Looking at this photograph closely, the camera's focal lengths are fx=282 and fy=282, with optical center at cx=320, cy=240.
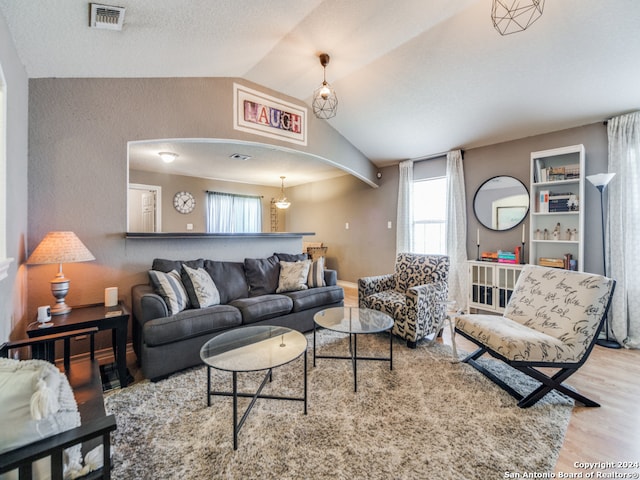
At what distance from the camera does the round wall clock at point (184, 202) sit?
581 centimetres

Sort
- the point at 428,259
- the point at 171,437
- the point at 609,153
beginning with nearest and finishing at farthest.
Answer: the point at 171,437 < the point at 609,153 < the point at 428,259

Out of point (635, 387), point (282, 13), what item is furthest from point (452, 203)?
point (282, 13)

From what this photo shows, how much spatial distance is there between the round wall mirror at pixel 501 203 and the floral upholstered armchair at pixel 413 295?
1.25m

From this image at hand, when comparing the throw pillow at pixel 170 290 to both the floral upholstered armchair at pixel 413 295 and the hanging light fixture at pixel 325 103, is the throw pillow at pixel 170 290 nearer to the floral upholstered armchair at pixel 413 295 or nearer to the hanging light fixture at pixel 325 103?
the floral upholstered armchair at pixel 413 295

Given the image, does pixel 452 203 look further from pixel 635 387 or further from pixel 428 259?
pixel 635 387

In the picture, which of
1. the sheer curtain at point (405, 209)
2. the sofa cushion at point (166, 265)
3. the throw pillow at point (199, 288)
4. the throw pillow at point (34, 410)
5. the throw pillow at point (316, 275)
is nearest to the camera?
the throw pillow at point (34, 410)

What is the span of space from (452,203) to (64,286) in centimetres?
454

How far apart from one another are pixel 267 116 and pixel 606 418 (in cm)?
399

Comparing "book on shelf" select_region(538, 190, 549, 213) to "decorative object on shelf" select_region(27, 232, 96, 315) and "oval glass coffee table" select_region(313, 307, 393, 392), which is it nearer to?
"oval glass coffee table" select_region(313, 307, 393, 392)

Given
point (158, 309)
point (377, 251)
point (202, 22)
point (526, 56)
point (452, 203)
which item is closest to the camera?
point (202, 22)

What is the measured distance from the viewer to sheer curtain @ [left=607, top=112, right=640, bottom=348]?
2.88 meters

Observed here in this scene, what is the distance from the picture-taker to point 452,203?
166 inches

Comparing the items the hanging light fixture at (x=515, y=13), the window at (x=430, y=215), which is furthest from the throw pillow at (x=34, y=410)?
the window at (x=430, y=215)

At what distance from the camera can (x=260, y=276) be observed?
132 inches
